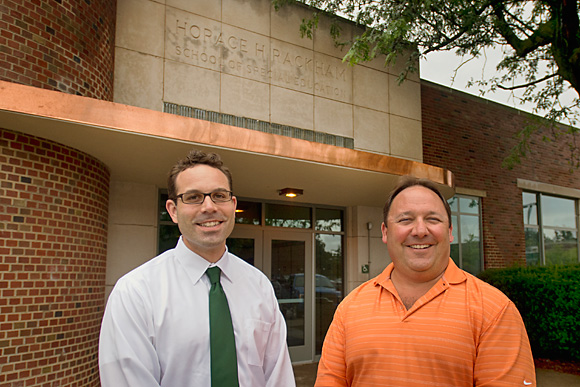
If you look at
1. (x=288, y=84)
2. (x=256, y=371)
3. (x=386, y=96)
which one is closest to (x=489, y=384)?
(x=256, y=371)

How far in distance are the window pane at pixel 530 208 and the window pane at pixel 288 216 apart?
23.8 ft

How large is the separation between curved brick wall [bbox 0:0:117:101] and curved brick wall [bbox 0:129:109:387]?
687 millimetres

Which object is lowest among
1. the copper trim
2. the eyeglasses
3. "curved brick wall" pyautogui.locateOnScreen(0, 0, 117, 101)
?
the eyeglasses

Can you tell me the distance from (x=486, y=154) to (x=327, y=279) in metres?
5.70

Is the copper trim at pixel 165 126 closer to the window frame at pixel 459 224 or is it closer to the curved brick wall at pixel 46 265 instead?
the curved brick wall at pixel 46 265

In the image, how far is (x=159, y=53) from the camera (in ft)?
22.6

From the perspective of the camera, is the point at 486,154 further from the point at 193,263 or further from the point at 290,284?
the point at 193,263

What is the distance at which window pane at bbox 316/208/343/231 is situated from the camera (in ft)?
30.7

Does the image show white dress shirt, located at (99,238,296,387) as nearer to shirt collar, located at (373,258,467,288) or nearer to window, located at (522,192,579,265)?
shirt collar, located at (373,258,467,288)

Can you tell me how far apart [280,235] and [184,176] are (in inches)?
252

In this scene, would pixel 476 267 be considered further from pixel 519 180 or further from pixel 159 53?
pixel 159 53

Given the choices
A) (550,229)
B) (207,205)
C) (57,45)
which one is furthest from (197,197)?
(550,229)

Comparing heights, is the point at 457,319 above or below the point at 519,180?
below

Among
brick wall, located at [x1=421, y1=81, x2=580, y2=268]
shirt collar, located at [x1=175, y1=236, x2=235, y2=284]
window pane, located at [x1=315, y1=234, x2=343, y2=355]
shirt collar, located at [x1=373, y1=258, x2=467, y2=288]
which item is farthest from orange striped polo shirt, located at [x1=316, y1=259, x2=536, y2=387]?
brick wall, located at [x1=421, y1=81, x2=580, y2=268]
